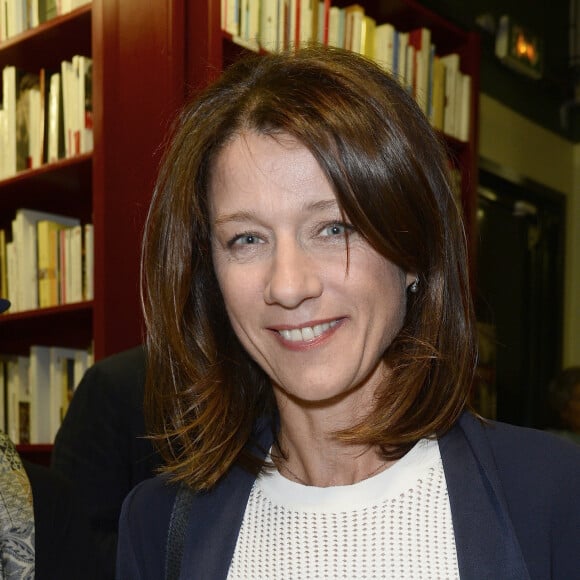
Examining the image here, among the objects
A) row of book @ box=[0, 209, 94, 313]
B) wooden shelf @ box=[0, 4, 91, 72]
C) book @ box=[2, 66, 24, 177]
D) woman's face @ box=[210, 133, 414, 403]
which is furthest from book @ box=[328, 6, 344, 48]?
woman's face @ box=[210, 133, 414, 403]

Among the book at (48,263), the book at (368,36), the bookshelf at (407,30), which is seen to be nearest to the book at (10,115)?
the book at (48,263)

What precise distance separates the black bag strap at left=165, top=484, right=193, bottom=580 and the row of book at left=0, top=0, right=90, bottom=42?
224cm

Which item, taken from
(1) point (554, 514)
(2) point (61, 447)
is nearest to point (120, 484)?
(2) point (61, 447)

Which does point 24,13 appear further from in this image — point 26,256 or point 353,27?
point 353,27

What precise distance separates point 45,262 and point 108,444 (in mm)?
1504

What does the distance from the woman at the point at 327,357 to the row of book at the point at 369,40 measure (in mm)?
1092

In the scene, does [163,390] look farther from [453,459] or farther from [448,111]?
[448,111]

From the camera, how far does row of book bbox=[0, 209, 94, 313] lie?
3137 mm

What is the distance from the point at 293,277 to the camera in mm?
1155

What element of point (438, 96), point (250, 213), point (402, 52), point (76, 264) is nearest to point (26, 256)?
point (76, 264)

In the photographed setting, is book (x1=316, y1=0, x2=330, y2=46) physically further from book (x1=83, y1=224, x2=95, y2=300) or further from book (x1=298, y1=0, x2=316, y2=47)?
book (x1=83, y1=224, x2=95, y2=300)

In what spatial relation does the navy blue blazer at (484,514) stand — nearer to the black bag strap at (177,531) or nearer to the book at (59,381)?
the black bag strap at (177,531)

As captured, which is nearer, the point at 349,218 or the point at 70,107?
the point at 349,218

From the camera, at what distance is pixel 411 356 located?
4.31 ft
